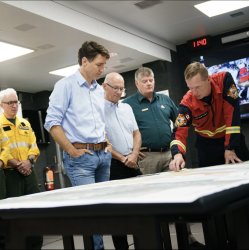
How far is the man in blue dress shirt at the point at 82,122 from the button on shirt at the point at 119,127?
0.41m

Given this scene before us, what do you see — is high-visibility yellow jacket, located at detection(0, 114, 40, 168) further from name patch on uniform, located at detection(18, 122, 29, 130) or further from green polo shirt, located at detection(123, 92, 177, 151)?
green polo shirt, located at detection(123, 92, 177, 151)

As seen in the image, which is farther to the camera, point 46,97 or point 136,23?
point 46,97

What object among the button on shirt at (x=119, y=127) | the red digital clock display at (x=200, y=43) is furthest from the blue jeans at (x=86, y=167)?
the red digital clock display at (x=200, y=43)

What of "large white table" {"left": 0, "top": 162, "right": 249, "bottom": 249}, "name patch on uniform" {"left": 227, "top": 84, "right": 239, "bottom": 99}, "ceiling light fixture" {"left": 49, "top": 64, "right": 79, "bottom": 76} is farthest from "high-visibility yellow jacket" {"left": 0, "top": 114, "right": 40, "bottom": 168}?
"ceiling light fixture" {"left": 49, "top": 64, "right": 79, "bottom": 76}

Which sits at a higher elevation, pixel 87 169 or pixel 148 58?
pixel 148 58

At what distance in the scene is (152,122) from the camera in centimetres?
298

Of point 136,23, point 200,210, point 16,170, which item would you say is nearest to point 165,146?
point 16,170

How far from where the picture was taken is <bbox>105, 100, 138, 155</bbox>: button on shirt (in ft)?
8.64

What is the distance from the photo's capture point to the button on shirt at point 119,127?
8.64 feet

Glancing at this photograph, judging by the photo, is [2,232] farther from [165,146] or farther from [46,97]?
[46,97]

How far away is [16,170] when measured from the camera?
3020 mm

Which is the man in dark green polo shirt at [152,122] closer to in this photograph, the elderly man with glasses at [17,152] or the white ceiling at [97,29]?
the elderly man with glasses at [17,152]

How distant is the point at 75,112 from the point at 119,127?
2.07ft

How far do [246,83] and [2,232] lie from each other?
5028mm
